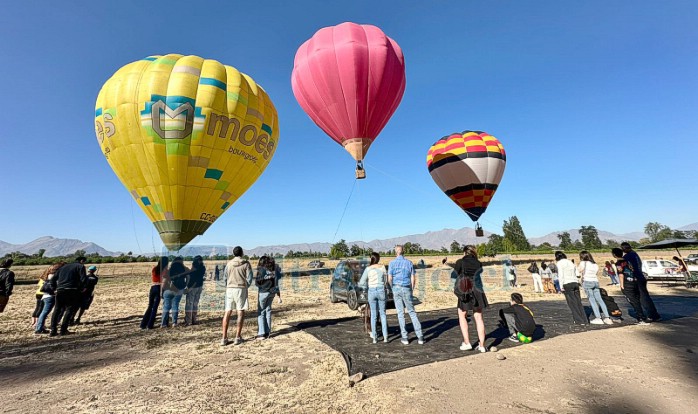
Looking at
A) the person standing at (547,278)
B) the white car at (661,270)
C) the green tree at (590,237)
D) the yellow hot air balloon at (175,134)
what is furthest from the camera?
the green tree at (590,237)

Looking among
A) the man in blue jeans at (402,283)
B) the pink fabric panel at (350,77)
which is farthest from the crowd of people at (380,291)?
the pink fabric panel at (350,77)

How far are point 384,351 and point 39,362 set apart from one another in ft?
21.8

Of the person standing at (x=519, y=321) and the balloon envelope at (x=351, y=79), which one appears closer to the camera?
the person standing at (x=519, y=321)

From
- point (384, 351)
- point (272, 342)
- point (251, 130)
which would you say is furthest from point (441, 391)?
point (251, 130)

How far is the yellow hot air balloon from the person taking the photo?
11.2m

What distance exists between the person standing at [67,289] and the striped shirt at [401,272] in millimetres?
8124

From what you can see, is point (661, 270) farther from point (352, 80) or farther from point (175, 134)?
point (175, 134)

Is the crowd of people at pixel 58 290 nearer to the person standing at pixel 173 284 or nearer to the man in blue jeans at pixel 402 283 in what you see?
the person standing at pixel 173 284

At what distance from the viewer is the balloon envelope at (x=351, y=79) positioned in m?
12.6

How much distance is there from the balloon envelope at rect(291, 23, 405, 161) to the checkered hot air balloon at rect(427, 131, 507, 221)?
25.8 ft

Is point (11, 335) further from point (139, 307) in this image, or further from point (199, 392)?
point (199, 392)

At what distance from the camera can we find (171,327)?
8.55m

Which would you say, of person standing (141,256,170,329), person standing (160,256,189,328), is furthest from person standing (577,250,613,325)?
person standing (141,256,170,329)

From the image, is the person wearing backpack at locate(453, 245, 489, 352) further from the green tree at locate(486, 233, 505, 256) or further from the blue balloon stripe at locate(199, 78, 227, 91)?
the green tree at locate(486, 233, 505, 256)
